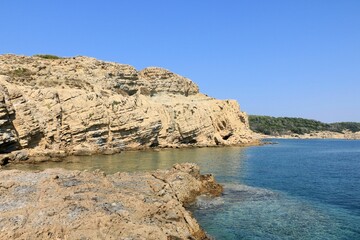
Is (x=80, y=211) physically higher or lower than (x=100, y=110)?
lower

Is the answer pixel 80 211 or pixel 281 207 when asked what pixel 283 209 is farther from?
pixel 80 211

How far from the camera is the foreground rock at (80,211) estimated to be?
1401cm

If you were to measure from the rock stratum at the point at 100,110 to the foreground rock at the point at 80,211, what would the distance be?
3410 centimetres

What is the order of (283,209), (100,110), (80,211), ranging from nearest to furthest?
(80,211), (283,209), (100,110)

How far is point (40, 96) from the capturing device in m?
61.8

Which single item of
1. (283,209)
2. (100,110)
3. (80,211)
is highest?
(100,110)

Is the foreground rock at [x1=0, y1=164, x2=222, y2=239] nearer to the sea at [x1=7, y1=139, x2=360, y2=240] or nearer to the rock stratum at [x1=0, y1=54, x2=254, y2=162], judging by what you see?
the sea at [x1=7, y1=139, x2=360, y2=240]

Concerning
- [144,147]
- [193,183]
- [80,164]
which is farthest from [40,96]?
[193,183]

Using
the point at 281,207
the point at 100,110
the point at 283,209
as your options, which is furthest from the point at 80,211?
the point at 100,110

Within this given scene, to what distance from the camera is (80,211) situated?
15.6 m

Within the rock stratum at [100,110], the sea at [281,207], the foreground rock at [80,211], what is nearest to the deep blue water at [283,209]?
the sea at [281,207]

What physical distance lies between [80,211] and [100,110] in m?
56.8

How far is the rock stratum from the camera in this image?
189 feet

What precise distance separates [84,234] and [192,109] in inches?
3351
